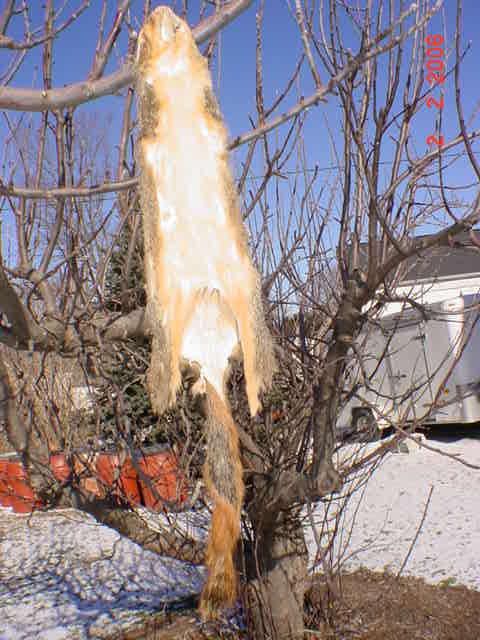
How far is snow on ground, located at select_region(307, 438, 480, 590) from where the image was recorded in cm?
544

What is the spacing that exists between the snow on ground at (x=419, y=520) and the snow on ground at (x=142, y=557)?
0.01m

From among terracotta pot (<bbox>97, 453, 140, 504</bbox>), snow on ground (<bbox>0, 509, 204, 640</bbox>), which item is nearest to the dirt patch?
snow on ground (<bbox>0, 509, 204, 640</bbox>)

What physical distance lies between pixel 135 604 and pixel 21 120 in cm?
363

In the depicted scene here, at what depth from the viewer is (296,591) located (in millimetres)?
3467

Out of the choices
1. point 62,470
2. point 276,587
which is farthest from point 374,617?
point 62,470

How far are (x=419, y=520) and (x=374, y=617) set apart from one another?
2996mm

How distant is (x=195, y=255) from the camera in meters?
1.16

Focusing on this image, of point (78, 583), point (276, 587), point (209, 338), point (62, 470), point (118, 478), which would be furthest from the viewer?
point (78, 583)

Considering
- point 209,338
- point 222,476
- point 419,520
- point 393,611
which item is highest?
point 209,338

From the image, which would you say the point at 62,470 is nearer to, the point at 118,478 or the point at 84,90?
the point at 118,478

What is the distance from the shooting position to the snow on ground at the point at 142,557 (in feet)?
15.9

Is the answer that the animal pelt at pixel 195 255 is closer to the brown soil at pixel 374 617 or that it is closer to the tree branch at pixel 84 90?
the tree branch at pixel 84 90

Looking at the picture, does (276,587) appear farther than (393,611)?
No

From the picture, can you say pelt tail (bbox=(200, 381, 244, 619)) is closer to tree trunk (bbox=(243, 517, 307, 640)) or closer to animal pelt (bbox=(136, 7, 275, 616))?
animal pelt (bbox=(136, 7, 275, 616))
